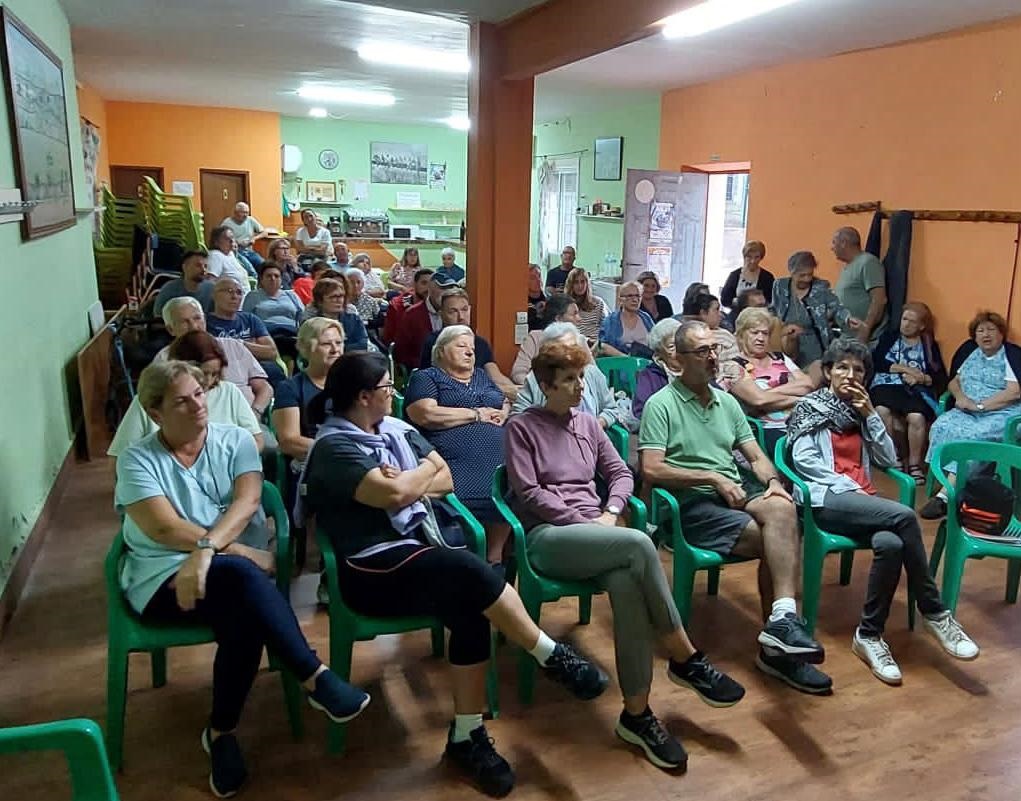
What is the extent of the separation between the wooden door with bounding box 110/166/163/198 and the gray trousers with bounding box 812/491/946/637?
386 inches

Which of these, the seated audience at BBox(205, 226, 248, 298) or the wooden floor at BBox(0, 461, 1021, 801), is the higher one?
the seated audience at BBox(205, 226, 248, 298)

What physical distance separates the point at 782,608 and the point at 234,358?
2462 mm

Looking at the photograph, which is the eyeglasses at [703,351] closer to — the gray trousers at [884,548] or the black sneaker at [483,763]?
the gray trousers at [884,548]

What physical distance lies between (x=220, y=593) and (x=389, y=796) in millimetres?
654

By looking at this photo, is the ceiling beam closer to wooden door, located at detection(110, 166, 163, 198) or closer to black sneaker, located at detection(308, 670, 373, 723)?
black sneaker, located at detection(308, 670, 373, 723)

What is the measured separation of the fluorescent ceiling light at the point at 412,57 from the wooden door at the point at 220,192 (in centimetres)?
508

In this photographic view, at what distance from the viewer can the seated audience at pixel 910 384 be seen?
4684 millimetres

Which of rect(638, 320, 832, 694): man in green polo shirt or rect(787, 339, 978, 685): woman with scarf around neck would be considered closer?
rect(638, 320, 832, 694): man in green polo shirt

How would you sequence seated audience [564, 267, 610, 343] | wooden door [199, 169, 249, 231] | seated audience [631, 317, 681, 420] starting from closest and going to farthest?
1. seated audience [631, 317, 681, 420]
2. seated audience [564, 267, 610, 343]
3. wooden door [199, 169, 249, 231]

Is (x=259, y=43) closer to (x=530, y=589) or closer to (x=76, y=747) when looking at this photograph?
(x=530, y=589)

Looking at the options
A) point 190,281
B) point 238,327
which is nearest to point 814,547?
point 238,327

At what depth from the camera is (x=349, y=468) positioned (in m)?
2.16

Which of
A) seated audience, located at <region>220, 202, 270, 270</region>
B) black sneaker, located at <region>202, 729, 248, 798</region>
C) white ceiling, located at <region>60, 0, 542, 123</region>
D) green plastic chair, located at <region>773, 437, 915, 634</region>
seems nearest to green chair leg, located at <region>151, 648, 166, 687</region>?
black sneaker, located at <region>202, 729, 248, 798</region>

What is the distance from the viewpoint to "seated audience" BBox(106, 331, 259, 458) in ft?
8.95
